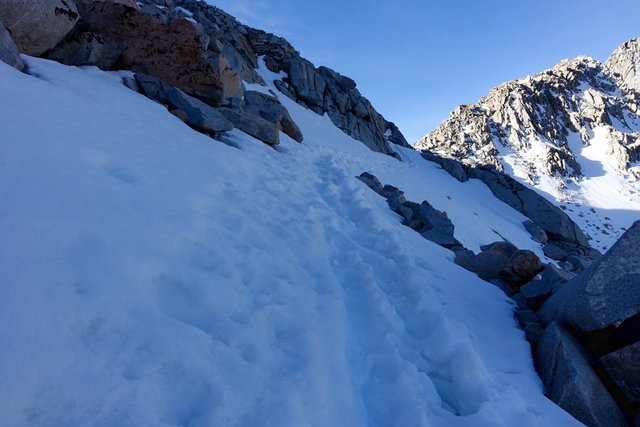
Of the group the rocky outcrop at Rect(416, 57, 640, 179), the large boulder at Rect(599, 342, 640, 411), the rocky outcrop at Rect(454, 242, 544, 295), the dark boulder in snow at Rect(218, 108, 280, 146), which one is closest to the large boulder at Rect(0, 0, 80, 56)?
the dark boulder in snow at Rect(218, 108, 280, 146)

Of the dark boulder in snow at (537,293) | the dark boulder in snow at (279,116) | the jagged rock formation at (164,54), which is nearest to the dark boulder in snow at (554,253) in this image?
the dark boulder in snow at (279,116)

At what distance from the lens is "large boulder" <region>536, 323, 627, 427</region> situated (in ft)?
13.7

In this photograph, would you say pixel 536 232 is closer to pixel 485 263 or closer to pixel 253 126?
pixel 485 263

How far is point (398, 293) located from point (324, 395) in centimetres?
302

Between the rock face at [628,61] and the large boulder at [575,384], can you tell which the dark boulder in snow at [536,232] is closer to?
the large boulder at [575,384]

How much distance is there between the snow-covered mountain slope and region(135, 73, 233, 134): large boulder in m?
42.6

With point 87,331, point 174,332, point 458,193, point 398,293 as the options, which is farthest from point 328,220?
point 458,193

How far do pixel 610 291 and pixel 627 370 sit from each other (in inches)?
39.0

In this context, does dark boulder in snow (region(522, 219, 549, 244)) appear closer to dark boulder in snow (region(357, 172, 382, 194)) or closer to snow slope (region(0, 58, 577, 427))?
dark boulder in snow (region(357, 172, 382, 194))

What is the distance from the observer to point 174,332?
3453mm

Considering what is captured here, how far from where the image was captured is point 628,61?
153750 millimetres

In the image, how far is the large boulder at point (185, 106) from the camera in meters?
12.1

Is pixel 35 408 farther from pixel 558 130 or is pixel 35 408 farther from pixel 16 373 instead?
pixel 558 130

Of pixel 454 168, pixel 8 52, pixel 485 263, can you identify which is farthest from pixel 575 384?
pixel 454 168
